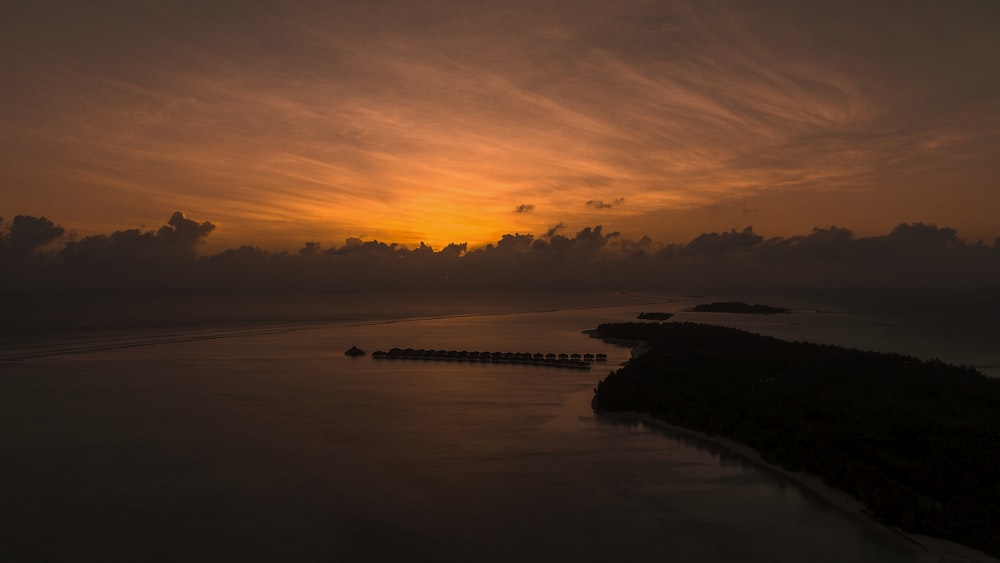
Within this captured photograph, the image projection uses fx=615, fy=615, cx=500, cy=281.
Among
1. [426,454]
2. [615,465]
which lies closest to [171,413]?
[426,454]

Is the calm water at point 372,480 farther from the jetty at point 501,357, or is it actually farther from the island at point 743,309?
the island at point 743,309

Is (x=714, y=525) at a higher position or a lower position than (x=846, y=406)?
lower

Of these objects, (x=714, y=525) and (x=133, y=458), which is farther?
(x=133, y=458)

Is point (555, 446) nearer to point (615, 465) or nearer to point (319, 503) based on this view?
point (615, 465)

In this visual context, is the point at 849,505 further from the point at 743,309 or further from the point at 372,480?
the point at 743,309

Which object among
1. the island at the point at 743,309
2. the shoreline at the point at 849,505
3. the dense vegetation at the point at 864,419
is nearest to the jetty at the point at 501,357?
the dense vegetation at the point at 864,419

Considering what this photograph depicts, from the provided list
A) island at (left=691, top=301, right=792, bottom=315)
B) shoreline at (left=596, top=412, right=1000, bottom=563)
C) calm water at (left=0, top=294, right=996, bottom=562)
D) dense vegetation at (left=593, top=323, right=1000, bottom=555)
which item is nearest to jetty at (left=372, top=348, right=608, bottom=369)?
calm water at (left=0, top=294, right=996, bottom=562)
